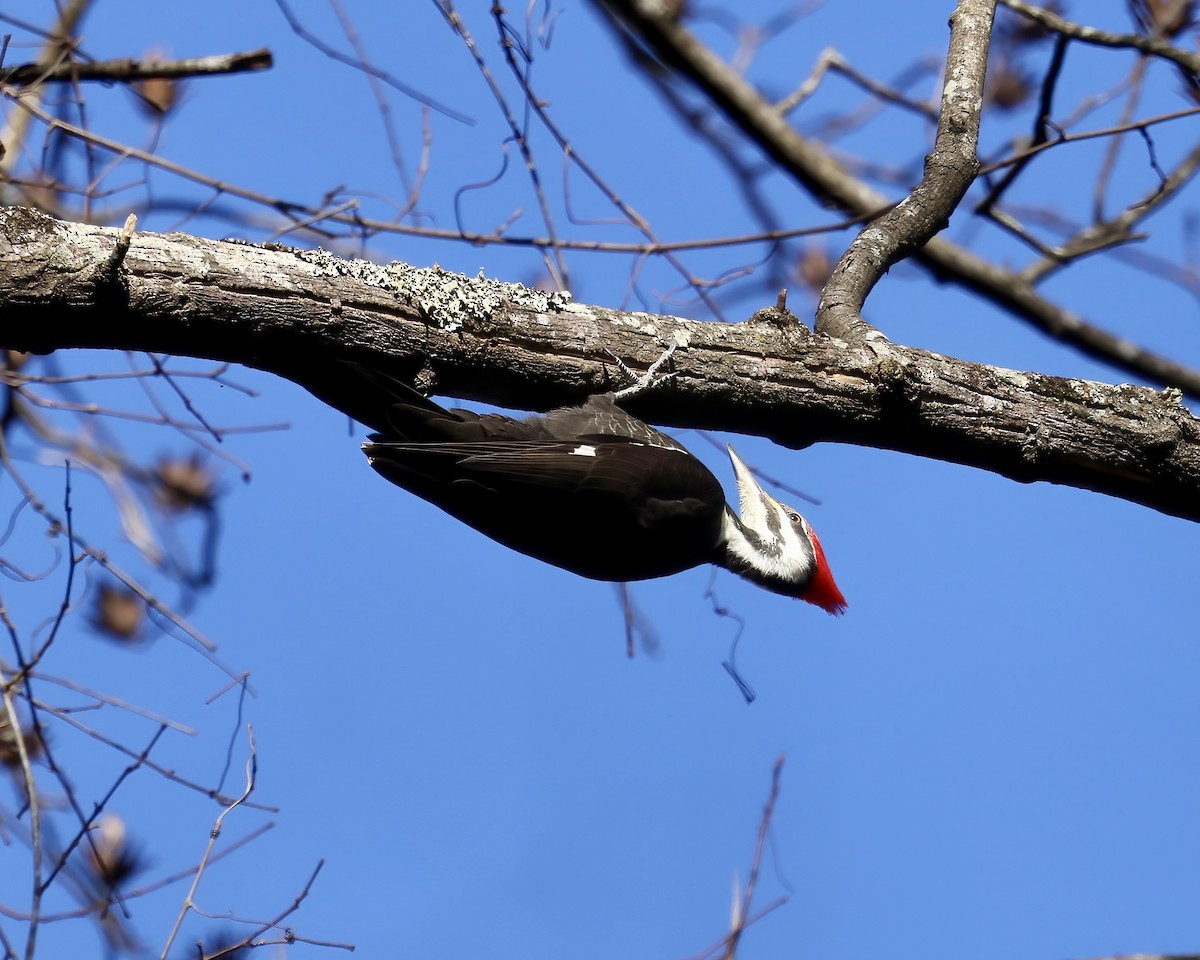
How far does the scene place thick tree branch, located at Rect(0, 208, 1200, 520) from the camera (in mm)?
2475

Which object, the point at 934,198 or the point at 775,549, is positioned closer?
the point at 934,198

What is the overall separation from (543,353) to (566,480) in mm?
514

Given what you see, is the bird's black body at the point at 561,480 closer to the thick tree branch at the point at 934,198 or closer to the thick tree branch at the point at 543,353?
the thick tree branch at the point at 543,353

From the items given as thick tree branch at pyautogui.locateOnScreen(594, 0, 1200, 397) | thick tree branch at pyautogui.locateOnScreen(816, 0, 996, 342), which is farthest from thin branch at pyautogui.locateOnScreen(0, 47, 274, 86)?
thick tree branch at pyautogui.locateOnScreen(816, 0, 996, 342)

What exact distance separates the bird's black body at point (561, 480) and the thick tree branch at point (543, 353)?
0.21 m

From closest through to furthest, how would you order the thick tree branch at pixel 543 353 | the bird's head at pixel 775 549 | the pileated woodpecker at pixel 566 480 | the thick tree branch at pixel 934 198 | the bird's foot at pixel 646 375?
the thick tree branch at pixel 543 353 → the bird's foot at pixel 646 375 → the pileated woodpecker at pixel 566 480 → the thick tree branch at pixel 934 198 → the bird's head at pixel 775 549

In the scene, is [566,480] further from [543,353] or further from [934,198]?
[934,198]

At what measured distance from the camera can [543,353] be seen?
289 cm

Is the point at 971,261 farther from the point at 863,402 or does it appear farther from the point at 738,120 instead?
the point at 863,402

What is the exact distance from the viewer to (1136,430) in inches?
122

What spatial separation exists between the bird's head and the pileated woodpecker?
0.39 m

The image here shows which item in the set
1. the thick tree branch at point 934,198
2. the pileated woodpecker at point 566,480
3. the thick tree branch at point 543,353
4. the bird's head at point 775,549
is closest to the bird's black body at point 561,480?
the pileated woodpecker at point 566,480

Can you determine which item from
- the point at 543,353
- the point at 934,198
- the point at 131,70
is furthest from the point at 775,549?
the point at 131,70

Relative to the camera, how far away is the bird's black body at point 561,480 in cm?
320
